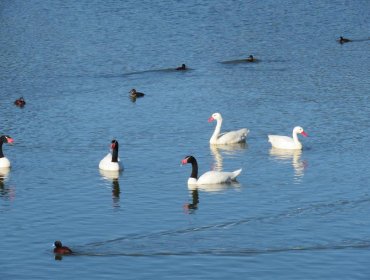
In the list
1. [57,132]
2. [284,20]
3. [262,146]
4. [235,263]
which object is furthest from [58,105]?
[284,20]

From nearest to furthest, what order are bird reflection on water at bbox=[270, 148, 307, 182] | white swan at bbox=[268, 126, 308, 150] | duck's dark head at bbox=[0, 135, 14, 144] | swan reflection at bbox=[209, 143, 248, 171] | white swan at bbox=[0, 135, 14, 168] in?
bird reflection on water at bbox=[270, 148, 307, 182] → white swan at bbox=[0, 135, 14, 168] → duck's dark head at bbox=[0, 135, 14, 144] → swan reflection at bbox=[209, 143, 248, 171] → white swan at bbox=[268, 126, 308, 150]

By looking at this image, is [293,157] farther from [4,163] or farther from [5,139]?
[5,139]

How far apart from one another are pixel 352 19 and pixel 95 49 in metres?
21.3

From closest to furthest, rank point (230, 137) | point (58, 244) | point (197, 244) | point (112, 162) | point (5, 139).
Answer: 1. point (58, 244)
2. point (197, 244)
3. point (112, 162)
4. point (5, 139)
5. point (230, 137)

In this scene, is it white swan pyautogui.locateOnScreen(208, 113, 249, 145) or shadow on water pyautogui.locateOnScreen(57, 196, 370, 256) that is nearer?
shadow on water pyautogui.locateOnScreen(57, 196, 370, 256)

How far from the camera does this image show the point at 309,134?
157 ft

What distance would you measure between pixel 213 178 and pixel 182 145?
6.07 meters

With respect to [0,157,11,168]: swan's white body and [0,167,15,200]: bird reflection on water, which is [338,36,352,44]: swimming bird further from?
[0,167,15,200]: bird reflection on water

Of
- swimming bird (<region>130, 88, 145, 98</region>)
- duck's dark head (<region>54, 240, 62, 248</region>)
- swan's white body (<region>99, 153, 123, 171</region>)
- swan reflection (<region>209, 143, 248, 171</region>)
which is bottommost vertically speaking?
duck's dark head (<region>54, 240, 62, 248</region>)

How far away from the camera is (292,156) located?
1743 inches

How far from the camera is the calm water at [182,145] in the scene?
106ft

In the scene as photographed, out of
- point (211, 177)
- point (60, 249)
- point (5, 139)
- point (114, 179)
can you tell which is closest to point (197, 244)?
point (60, 249)

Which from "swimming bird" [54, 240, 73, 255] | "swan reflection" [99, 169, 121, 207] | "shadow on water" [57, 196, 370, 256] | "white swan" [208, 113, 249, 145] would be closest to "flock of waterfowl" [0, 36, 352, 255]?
"white swan" [208, 113, 249, 145]

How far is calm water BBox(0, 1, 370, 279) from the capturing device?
32.2m
